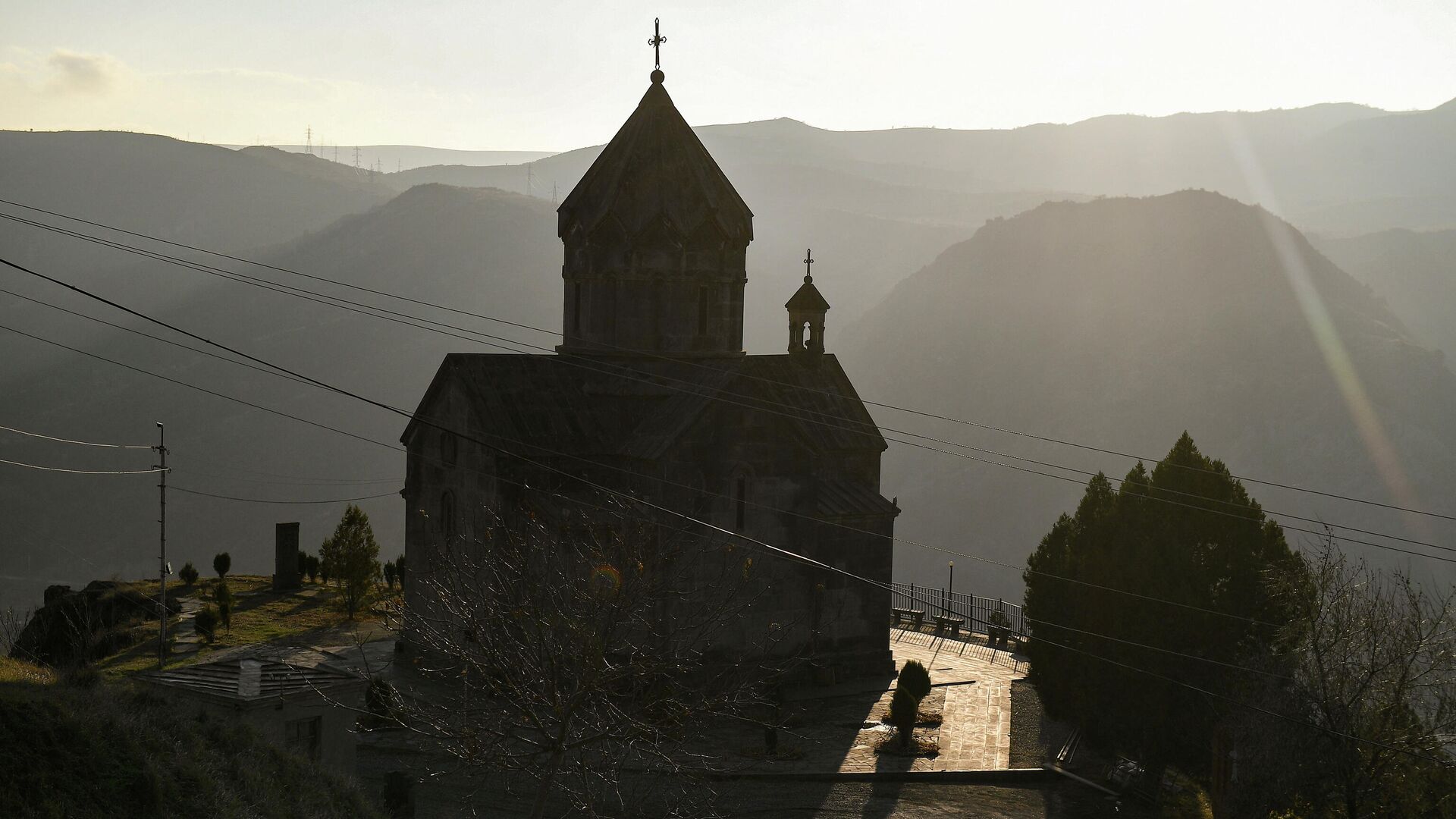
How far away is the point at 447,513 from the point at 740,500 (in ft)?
20.3

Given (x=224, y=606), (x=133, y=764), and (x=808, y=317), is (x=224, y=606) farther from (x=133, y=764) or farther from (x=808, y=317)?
(x=133, y=764)

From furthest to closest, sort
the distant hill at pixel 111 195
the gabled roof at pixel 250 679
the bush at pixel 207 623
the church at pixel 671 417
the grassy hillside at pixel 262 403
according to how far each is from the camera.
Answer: the distant hill at pixel 111 195 < the grassy hillside at pixel 262 403 < the bush at pixel 207 623 < the church at pixel 671 417 < the gabled roof at pixel 250 679

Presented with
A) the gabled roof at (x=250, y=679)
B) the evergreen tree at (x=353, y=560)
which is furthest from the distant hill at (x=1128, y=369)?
the gabled roof at (x=250, y=679)

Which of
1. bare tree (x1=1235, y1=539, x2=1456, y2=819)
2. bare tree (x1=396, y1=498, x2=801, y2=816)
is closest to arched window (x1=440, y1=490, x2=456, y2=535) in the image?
bare tree (x1=396, y1=498, x2=801, y2=816)

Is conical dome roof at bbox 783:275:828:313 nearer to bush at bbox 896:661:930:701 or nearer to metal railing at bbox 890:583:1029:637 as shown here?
metal railing at bbox 890:583:1029:637

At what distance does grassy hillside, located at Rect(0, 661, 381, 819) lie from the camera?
9773 mm

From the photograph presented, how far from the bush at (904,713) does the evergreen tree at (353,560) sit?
1392 centimetres

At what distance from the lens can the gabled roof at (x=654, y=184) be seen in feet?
76.4

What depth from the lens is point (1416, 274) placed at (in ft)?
443

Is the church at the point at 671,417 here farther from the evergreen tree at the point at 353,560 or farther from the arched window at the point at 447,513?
the evergreen tree at the point at 353,560

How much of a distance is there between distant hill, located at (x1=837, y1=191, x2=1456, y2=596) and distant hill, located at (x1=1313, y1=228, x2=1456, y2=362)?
72.7 feet

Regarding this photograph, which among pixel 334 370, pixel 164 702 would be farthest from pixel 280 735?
pixel 334 370

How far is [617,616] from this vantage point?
1216 cm

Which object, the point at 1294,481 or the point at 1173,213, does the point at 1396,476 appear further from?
the point at 1173,213
